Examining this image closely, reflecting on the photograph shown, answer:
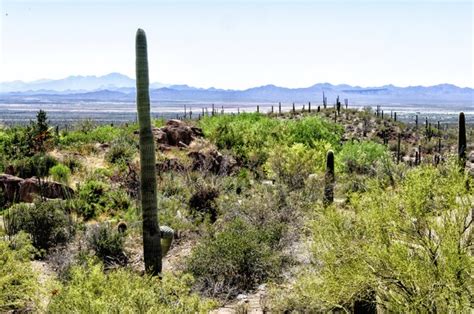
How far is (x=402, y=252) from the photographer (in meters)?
7.12

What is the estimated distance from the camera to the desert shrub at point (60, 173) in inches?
744

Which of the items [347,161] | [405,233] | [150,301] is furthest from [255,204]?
[347,161]

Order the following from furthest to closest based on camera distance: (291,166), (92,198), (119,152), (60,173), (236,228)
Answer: (119,152), (60,173), (291,166), (92,198), (236,228)

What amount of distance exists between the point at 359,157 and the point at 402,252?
1895 centimetres

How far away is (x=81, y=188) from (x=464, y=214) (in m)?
12.4

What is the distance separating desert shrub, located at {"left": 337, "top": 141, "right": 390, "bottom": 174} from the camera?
82.2 feet

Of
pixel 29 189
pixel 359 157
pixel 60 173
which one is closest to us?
pixel 29 189

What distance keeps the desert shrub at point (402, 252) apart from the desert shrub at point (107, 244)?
513 centimetres

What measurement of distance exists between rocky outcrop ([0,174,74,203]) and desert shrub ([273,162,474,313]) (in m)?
10.3

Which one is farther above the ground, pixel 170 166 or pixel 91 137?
pixel 91 137

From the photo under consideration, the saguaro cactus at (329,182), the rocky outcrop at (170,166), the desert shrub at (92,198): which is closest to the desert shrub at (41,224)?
the desert shrub at (92,198)

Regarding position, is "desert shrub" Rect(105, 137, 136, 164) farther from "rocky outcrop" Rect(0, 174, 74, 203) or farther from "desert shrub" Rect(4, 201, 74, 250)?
"desert shrub" Rect(4, 201, 74, 250)

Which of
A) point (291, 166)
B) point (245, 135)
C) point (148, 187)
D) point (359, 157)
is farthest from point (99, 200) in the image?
point (359, 157)

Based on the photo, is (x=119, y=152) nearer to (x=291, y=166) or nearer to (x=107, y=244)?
(x=291, y=166)
